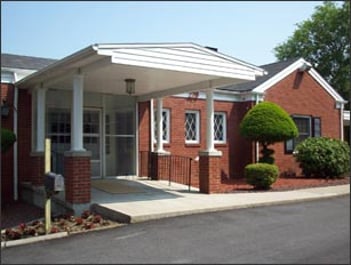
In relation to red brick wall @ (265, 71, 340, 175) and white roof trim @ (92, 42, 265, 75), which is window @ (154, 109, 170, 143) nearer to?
red brick wall @ (265, 71, 340, 175)

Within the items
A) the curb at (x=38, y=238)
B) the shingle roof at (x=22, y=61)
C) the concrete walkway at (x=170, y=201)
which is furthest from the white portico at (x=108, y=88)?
the curb at (x=38, y=238)

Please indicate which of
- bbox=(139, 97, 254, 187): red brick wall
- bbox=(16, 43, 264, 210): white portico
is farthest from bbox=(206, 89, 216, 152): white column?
Result: bbox=(139, 97, 254, 187): red brick wall

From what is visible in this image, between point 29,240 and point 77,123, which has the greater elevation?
point 77,123

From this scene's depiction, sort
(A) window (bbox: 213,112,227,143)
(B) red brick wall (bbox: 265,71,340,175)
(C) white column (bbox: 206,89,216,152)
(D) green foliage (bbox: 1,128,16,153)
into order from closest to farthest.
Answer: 1. (D) green foliage (bbox: 1,128,16,153)
2. (C) white column (bbox: 206,89,216,152)
3. (A) window (bbox: 213,112,227,143)
4. (B) red brick wall (bbox: 265,71,340,175)

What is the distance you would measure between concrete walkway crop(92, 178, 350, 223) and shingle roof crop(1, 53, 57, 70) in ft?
13.7

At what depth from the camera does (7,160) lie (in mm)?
11477

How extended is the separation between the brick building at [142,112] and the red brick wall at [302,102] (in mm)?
41

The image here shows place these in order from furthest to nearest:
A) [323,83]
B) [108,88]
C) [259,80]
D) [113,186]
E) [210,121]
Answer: [323,83]
[259,80]
[108,88]
[113,186]
[210,121]

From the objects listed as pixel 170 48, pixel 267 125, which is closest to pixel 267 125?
pixel 267 125

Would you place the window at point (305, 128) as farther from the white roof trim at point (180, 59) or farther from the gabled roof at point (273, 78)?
the white roof trim at point (180, 59)

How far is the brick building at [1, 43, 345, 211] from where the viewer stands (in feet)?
29.6

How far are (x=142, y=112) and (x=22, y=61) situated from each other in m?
3.82

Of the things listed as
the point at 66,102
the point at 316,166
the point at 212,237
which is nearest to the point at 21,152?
the point at 66,102

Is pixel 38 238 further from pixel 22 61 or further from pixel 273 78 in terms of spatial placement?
pixel 273 78
